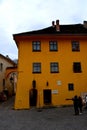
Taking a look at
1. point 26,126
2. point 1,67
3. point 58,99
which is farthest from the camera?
point 1,67

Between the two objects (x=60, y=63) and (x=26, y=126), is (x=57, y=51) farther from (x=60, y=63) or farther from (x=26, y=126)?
(x=26, y=126)

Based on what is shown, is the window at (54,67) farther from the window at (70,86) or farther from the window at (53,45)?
the window at (70,86)

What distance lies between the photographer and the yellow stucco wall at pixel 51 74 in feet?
108

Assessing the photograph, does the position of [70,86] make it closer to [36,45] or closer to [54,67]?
[54,67]

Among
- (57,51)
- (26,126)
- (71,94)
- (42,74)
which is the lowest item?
(26,126)

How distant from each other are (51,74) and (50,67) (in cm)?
86

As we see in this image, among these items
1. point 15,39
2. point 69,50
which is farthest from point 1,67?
point 69,50

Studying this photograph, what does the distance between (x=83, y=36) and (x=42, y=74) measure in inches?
267

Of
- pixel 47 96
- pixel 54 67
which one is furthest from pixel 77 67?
pixel 47 96

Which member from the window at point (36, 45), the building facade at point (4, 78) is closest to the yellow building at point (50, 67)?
the window at point (36, 45)

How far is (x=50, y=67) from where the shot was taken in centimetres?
3378

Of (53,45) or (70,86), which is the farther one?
(53,45)

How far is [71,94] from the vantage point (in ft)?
110

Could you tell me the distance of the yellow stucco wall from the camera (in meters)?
33.0
